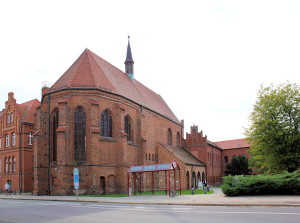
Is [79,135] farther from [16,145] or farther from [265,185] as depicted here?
[265,185]

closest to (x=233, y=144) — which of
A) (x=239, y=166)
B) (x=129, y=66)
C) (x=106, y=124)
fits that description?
(x=239, y=166)

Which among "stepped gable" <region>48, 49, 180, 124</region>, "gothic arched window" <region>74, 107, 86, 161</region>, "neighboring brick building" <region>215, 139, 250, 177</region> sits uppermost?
"stepped gable" <region>48, 49, 180, 124</region>

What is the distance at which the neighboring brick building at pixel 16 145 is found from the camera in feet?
131

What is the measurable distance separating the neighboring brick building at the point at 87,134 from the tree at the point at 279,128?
13.0 metres

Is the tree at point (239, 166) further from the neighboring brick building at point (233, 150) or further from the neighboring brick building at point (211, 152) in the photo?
the neighboring brick building at point (233, 150)

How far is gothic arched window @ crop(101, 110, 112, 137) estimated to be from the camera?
31297mm

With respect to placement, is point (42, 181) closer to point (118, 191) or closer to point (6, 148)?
point (118, 191)

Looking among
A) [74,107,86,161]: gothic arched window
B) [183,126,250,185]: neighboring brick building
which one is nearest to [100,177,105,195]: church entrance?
[74,107,86,161]: gothic arched window

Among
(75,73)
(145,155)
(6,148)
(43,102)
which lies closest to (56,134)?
(43,102)

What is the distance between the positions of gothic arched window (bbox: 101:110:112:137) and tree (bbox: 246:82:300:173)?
15.6m

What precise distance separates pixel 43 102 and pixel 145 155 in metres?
12.7

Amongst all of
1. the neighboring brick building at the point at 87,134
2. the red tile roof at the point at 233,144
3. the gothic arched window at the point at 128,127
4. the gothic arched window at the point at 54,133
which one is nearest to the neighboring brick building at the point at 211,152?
the red tile roof at the point at 233,144

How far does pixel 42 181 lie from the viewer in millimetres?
30609

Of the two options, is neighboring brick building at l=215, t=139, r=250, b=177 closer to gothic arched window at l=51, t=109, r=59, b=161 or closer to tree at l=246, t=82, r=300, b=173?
tree at l=246, t=82, r=300, b=173
